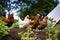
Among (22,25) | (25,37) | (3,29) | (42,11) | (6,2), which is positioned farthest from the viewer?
(6,2)

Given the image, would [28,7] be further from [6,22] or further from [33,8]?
[6,22]

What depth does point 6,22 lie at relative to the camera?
4.57 meters

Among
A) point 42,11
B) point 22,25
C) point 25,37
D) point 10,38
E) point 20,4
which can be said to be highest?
point 20,4

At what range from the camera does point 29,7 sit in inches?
697

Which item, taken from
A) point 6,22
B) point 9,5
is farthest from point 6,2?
point 6,22

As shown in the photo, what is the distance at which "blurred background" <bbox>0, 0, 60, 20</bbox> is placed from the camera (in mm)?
16884

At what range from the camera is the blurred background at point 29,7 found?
55.4ft

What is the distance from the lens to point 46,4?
17.5 metres

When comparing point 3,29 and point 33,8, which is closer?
point 3,29

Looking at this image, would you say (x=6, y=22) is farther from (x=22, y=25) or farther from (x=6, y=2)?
(x=6, y=2)

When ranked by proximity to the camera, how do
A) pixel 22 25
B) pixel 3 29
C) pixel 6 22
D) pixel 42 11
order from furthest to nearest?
pixel 42 11 < pixel 6 22 < pixel 22 25 < pixel 3 29

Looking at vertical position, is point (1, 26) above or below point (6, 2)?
below

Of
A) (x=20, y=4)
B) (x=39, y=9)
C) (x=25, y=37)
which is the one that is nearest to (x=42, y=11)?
(x=39, y=9)

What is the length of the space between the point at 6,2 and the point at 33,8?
2.30 m
